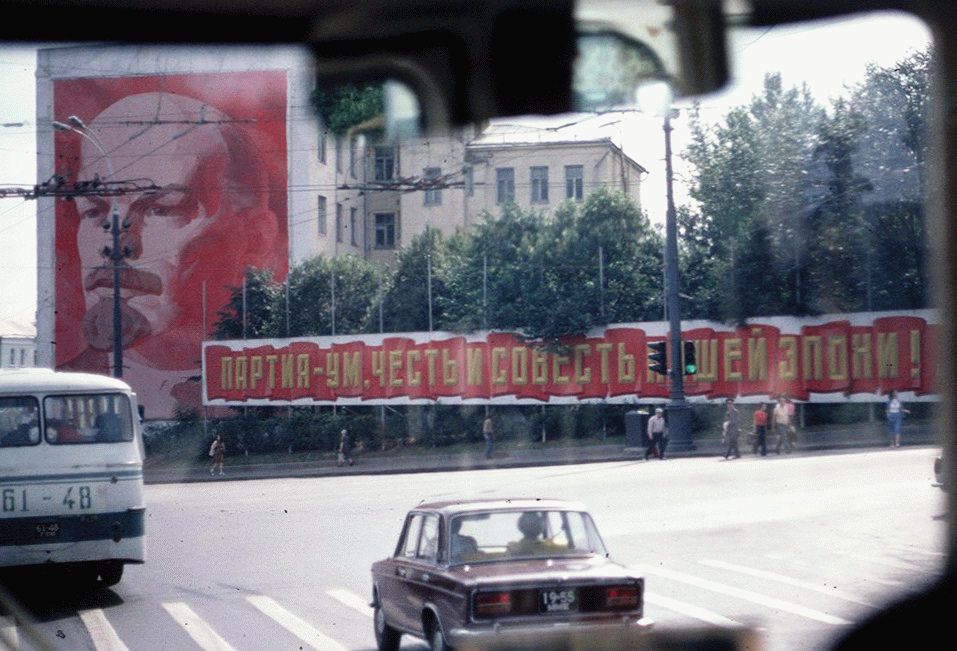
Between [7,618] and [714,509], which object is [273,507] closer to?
[714,509]

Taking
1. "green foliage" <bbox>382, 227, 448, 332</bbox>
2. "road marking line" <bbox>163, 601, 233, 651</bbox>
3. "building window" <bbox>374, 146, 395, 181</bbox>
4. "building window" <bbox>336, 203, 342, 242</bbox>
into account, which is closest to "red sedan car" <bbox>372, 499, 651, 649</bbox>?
"road marking line" <bbox>163, 601, 233, 651</bbox>

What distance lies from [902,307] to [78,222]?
137 inches

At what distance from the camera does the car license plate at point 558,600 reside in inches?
186

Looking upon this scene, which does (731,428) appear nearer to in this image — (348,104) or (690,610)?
(690,610)

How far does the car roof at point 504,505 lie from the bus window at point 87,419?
1.57 metres

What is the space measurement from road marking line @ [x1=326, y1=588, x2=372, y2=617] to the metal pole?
2.84m

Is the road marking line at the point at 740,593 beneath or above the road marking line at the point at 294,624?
above

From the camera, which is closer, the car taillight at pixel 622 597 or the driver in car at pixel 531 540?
the car taillight at pixel 622 597

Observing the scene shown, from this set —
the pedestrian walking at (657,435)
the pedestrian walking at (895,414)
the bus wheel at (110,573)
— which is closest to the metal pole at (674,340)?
the pedestrian walking at (657,435)

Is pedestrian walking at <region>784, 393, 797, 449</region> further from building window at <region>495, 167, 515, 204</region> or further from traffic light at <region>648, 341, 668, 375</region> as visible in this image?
building window at <region>495, 167, 515, 204</region>

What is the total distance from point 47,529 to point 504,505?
264 centimetres

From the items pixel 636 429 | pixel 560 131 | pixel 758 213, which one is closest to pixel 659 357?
pixel 636 429

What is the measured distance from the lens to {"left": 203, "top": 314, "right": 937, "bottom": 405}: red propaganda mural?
209 inches

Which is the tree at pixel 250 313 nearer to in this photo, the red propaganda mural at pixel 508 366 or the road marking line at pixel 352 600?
the red propaganda mural at pixel 508 366
